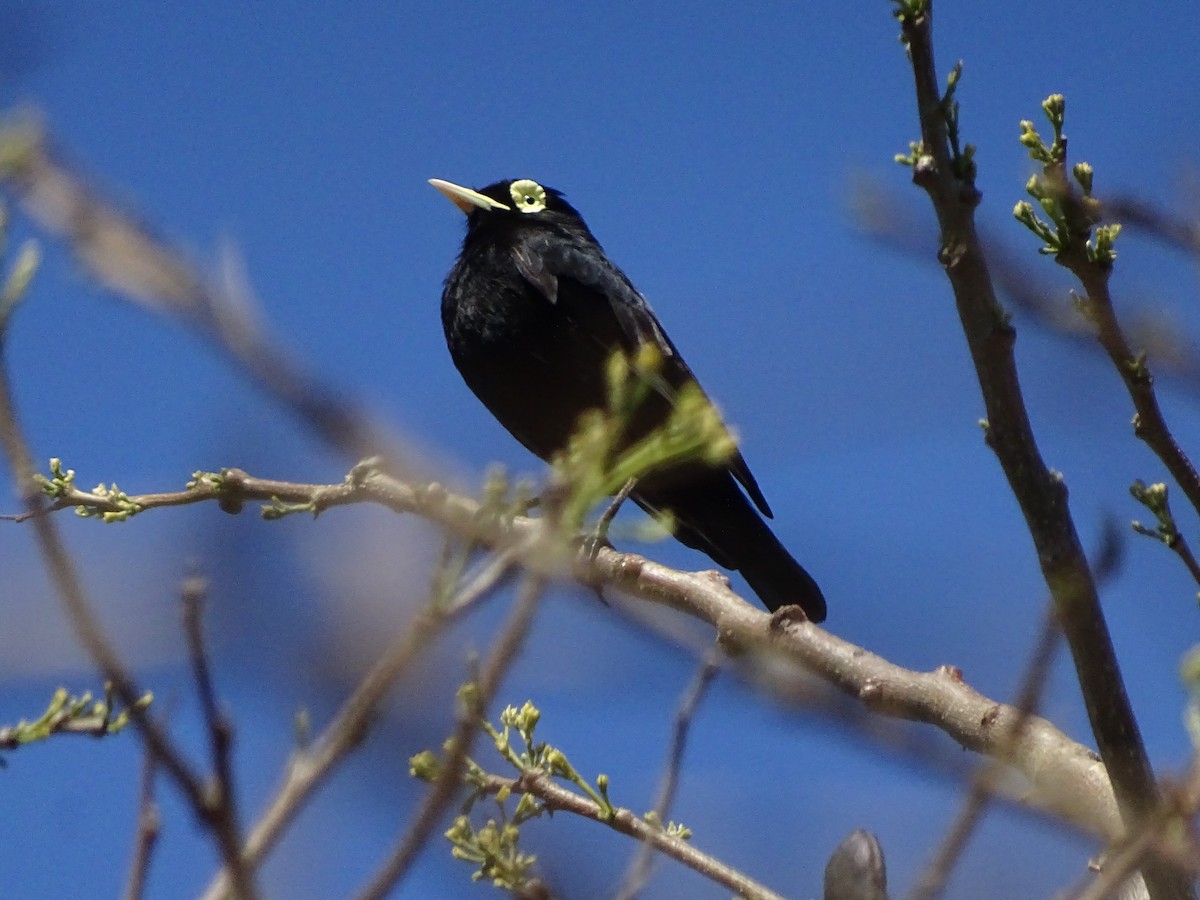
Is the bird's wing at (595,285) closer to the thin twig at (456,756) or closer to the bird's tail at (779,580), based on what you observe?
the bird's tail at (779,580)

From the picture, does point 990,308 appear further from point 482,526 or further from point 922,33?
point 482,526

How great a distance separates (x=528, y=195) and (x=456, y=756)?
567 centimetres

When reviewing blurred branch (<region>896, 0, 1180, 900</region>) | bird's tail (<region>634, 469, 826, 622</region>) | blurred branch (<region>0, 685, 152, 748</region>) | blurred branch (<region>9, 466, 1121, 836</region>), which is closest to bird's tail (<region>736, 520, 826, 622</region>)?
bird's tail (<region>634, 469, 826, 622</region>)

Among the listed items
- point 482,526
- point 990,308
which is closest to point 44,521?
point 482,526

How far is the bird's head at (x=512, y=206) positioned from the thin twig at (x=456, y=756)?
4998 mm

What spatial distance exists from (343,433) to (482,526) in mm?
139

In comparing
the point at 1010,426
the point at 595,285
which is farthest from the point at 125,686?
the point at 595,285

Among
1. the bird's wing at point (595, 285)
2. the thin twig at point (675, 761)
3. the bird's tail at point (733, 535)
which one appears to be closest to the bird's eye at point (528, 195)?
the bird's wing at point (595, 285)

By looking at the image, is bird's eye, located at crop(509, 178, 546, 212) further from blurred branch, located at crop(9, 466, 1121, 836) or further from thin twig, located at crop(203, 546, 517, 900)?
thin twig, located at crop(203, 546, 517, 900)

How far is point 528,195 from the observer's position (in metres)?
6.27

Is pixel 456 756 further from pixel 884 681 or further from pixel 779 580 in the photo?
pixel 779 580

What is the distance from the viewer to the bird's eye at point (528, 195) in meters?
6.19

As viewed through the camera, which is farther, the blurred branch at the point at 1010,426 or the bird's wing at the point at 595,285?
the bird's wing at the point at 595,285

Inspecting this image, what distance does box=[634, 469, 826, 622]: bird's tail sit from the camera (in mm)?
4895
